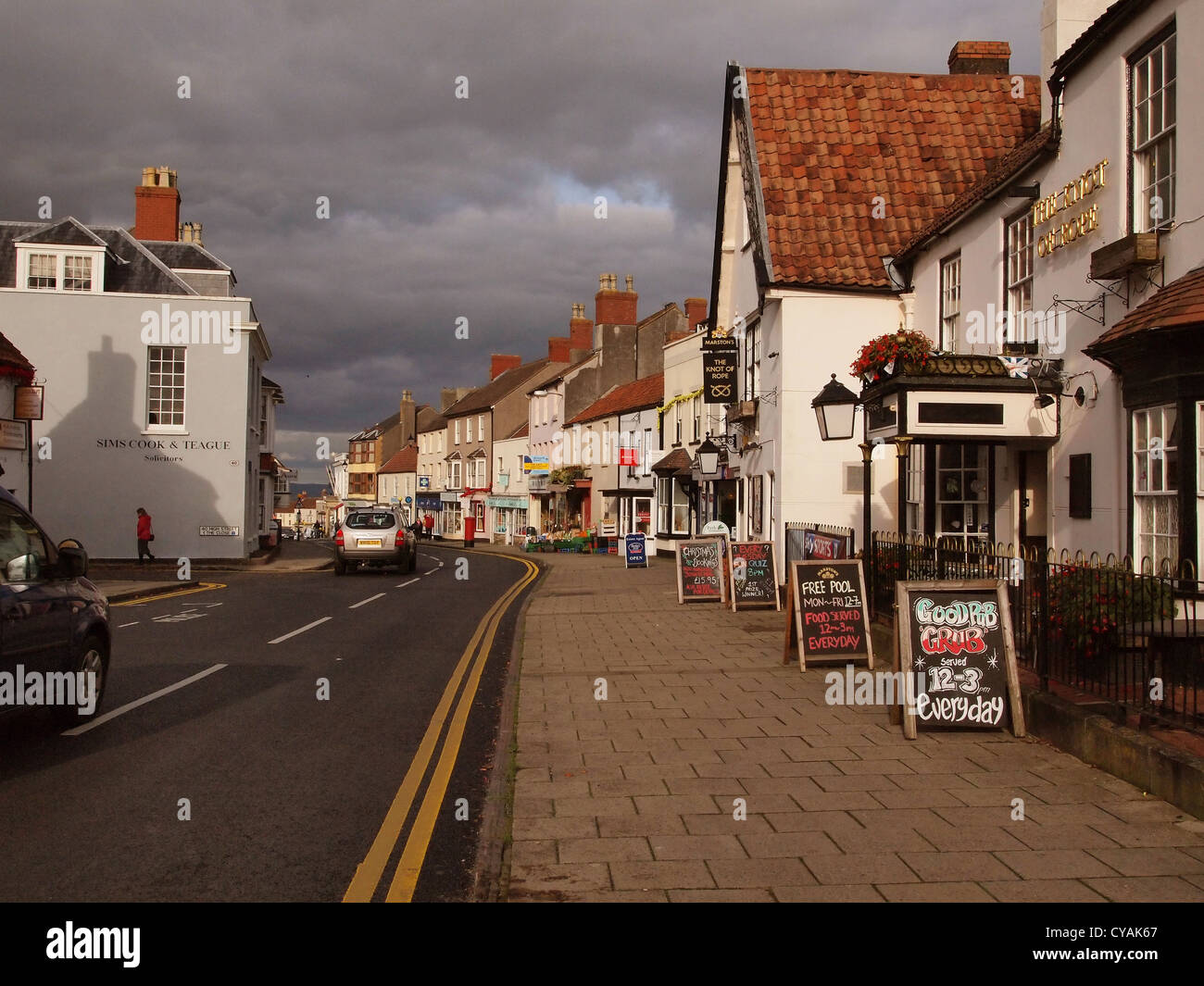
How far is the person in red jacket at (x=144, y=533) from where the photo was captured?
93.1 feet

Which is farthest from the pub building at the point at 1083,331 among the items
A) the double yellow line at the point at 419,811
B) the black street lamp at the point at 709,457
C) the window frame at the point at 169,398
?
the window frame at the point at 169,398

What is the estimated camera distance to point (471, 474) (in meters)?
71.4

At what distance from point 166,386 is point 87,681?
24.6 meters

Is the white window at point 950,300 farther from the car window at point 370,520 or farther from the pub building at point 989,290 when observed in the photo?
the car window at point 370,520

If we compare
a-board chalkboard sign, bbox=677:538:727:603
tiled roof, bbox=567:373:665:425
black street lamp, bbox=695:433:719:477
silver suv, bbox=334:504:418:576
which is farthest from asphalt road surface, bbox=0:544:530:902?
tiled roof, bbox=567:373:665:425

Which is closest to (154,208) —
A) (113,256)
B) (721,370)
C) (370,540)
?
(113,256)

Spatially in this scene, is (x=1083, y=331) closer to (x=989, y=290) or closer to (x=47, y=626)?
(x=989, y=290)

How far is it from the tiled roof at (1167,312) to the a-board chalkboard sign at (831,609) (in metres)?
3.41

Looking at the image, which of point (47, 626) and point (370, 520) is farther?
point (370, 520)

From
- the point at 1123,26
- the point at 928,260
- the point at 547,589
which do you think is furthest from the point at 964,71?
the point at 547,589

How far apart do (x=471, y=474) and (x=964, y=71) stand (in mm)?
52630

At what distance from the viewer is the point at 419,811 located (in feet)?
19.9

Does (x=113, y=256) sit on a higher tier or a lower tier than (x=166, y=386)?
higher
